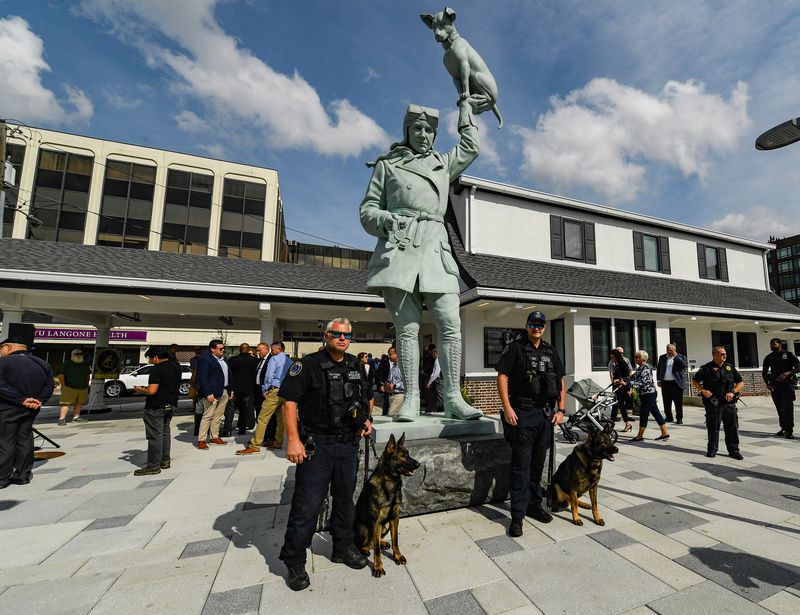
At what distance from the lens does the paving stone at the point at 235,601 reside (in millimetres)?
2143

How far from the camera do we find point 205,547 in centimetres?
295

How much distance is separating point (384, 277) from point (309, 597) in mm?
2620

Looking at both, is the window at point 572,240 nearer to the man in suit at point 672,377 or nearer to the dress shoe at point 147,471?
the man in suit at point 672,377

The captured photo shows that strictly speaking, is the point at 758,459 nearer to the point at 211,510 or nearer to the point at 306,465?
the point at 306,465

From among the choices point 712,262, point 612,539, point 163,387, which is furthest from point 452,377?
point 712,262

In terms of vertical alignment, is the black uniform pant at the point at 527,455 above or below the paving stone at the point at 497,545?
above

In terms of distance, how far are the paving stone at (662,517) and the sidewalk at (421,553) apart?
0.02 meters

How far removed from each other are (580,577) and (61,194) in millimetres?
41661

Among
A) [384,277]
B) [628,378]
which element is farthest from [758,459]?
[384,277]

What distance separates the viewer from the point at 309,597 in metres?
2.27

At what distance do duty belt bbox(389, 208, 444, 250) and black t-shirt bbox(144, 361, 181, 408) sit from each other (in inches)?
151

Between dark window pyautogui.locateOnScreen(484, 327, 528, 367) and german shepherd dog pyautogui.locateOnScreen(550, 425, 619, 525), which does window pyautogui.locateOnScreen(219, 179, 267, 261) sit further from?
german shepherd dog pyautogui.locateOnScreen(550, 425, 619, 525)

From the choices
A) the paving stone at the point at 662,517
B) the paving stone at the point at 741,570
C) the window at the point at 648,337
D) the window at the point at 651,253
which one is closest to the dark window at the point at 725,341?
the window at the point at 651,253

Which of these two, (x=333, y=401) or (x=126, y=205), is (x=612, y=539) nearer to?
(x=333, y=401)
